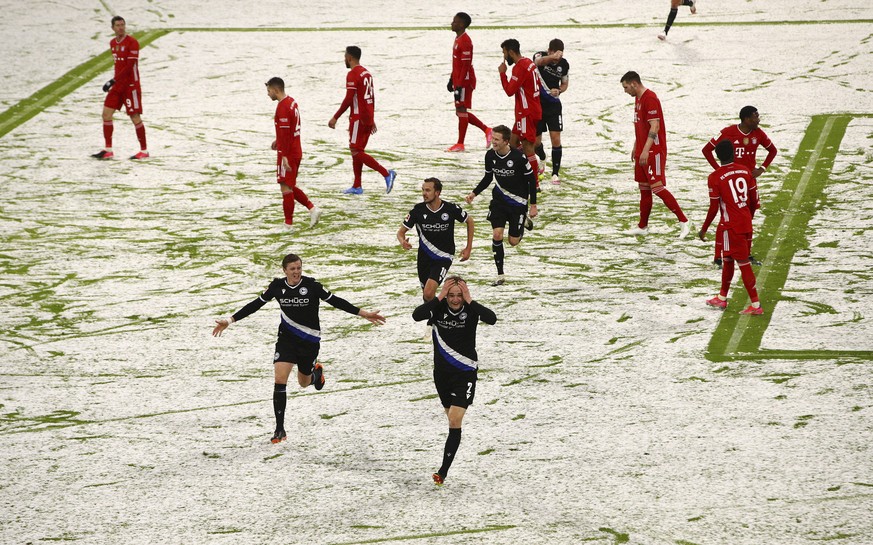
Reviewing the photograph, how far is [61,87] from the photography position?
87.4ft

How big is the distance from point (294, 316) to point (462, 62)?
10159 mm

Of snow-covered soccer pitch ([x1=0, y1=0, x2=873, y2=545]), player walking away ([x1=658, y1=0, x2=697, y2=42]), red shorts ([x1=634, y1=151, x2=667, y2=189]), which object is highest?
player walking away ([x1=658, y1=0, x2=697, y2=42])

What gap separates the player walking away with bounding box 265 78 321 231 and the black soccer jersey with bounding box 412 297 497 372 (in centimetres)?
729

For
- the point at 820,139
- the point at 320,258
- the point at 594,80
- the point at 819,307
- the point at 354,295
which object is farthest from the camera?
the point at 594,80

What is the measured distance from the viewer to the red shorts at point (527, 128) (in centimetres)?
1853

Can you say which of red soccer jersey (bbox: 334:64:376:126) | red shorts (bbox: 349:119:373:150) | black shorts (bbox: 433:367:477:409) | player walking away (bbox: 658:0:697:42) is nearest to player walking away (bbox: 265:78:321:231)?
red soccer jersey (bbox: 334:64:376:126)

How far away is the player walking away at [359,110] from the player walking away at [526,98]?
2169mm

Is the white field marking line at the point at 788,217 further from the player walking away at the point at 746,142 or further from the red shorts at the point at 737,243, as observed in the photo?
the red shorts at the point at 737,243

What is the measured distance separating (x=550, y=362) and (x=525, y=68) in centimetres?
655

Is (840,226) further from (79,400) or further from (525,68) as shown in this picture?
(79,400)

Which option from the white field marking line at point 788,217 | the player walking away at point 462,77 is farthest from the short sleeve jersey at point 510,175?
the player walking away at point 462,77

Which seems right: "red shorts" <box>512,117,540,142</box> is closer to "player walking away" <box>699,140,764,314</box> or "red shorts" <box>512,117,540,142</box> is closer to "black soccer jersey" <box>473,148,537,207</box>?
"black soccer jersey" <box>473,148,537,207</box>

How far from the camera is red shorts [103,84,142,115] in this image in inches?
834

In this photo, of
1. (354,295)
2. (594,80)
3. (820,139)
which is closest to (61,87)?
(594,80)
